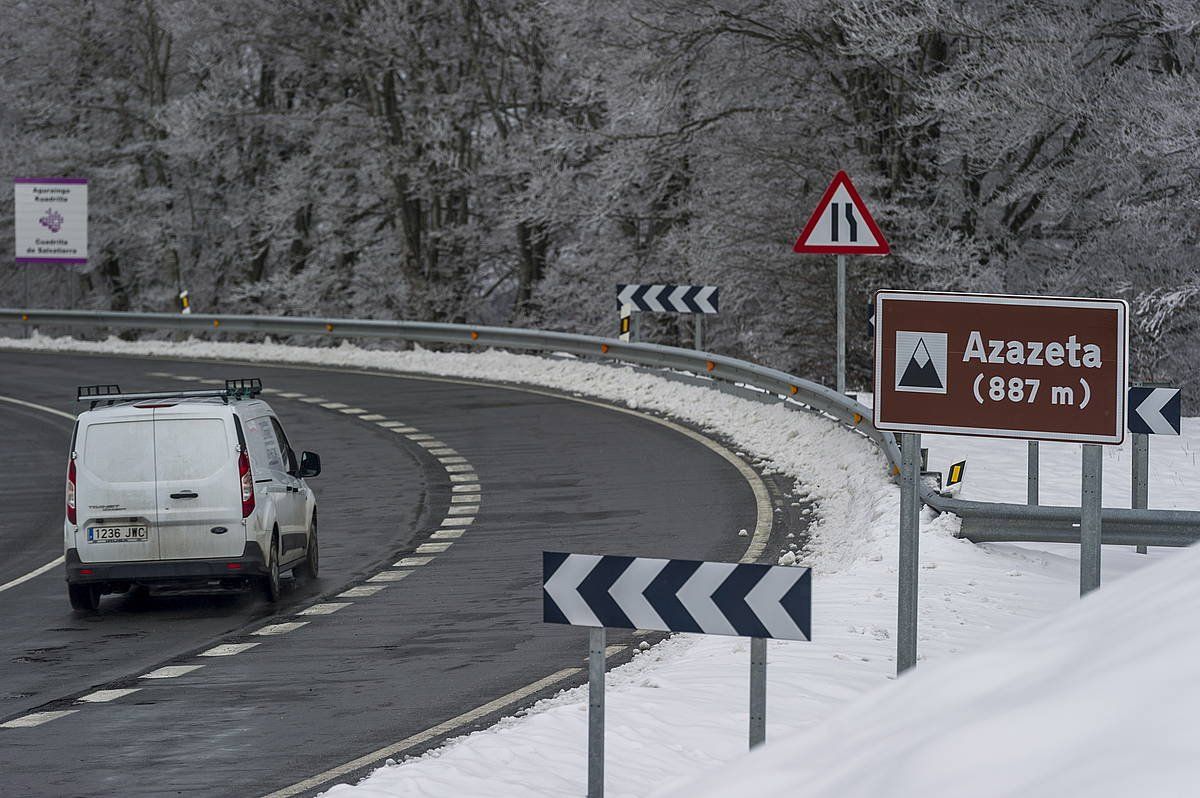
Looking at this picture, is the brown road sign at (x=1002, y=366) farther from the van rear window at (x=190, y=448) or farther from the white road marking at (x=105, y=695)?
the van rear window at (x=190, y=448)

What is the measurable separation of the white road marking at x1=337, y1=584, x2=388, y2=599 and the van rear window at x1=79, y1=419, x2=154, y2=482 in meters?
1.70

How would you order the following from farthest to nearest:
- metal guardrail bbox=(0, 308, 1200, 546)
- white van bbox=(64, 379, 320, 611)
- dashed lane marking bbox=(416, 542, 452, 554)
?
dashed lane marking bbox=(416, 542, 452, 554) < white van bbox=(64, 379, 320, 611) < metal guardrail bbox=(0, 308, 1200, 546)

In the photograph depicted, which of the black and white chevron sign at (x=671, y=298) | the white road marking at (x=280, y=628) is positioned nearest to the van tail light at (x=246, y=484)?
the white road marking at (x=280, y=628)

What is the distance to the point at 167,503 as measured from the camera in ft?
45.1

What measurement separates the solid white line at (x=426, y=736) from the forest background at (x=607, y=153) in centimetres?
1293

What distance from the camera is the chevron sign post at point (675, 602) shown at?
6879mm

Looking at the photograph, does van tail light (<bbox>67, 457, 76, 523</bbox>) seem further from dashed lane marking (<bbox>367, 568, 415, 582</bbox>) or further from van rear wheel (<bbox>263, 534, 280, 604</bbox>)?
dashed lane marking (<bbox>367, 568, 415, 582</bbox>)

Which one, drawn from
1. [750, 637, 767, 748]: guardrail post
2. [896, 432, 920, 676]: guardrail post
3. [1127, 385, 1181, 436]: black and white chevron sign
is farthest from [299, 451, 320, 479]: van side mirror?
[750, 637, 767, 748]: guardrail post

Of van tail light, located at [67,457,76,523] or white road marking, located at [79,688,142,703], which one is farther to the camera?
van tail light, located at [67,457,76,523]

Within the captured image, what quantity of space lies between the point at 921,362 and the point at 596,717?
2231mm

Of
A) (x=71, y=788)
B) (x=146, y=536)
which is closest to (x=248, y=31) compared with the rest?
(x=146, y=536)

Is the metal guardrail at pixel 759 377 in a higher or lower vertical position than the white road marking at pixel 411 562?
higher

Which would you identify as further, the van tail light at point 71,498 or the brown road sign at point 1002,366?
the van tail light at point 71,498

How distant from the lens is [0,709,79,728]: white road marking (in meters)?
10.2
